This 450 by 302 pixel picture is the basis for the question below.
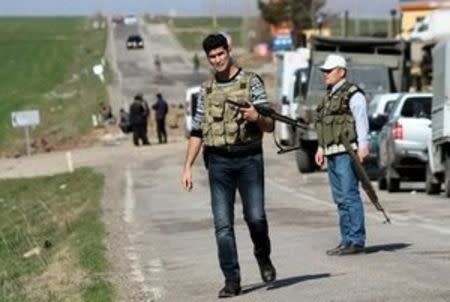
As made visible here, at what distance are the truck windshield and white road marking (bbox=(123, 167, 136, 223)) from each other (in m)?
4.88

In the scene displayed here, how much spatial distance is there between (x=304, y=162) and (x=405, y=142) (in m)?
8.10

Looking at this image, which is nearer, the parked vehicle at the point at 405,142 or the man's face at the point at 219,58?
the man's face at the point at 219,58

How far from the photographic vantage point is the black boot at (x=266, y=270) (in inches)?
457

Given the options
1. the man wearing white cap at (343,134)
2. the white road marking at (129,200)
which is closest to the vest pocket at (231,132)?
the man wearing white cap at (343,134)

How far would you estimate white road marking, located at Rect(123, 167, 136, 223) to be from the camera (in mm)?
22000

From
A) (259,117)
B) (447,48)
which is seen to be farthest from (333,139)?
(447,48)

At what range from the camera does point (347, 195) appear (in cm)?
1357

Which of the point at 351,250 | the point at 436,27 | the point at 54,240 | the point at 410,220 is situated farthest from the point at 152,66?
the point at 351,250

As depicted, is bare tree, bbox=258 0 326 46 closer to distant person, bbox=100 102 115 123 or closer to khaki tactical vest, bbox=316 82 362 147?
distant person, bbox=100 102 115 123

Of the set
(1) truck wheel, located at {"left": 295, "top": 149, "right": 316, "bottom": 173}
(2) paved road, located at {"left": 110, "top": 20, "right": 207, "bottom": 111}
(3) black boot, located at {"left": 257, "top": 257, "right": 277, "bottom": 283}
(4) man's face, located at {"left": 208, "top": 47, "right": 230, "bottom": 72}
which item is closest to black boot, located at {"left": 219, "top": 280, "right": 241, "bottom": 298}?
(3) black boot, located at {"left": 257, "top": 257, "right": 277, "bottom": 283}

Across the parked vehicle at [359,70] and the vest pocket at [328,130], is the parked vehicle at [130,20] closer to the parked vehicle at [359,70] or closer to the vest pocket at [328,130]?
the parked vehicle at [359,70]

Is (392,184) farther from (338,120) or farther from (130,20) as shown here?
(130,20)

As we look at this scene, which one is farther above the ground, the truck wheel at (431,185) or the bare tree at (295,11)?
the bare tree at (295,11)

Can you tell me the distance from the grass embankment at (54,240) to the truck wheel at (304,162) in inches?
186
